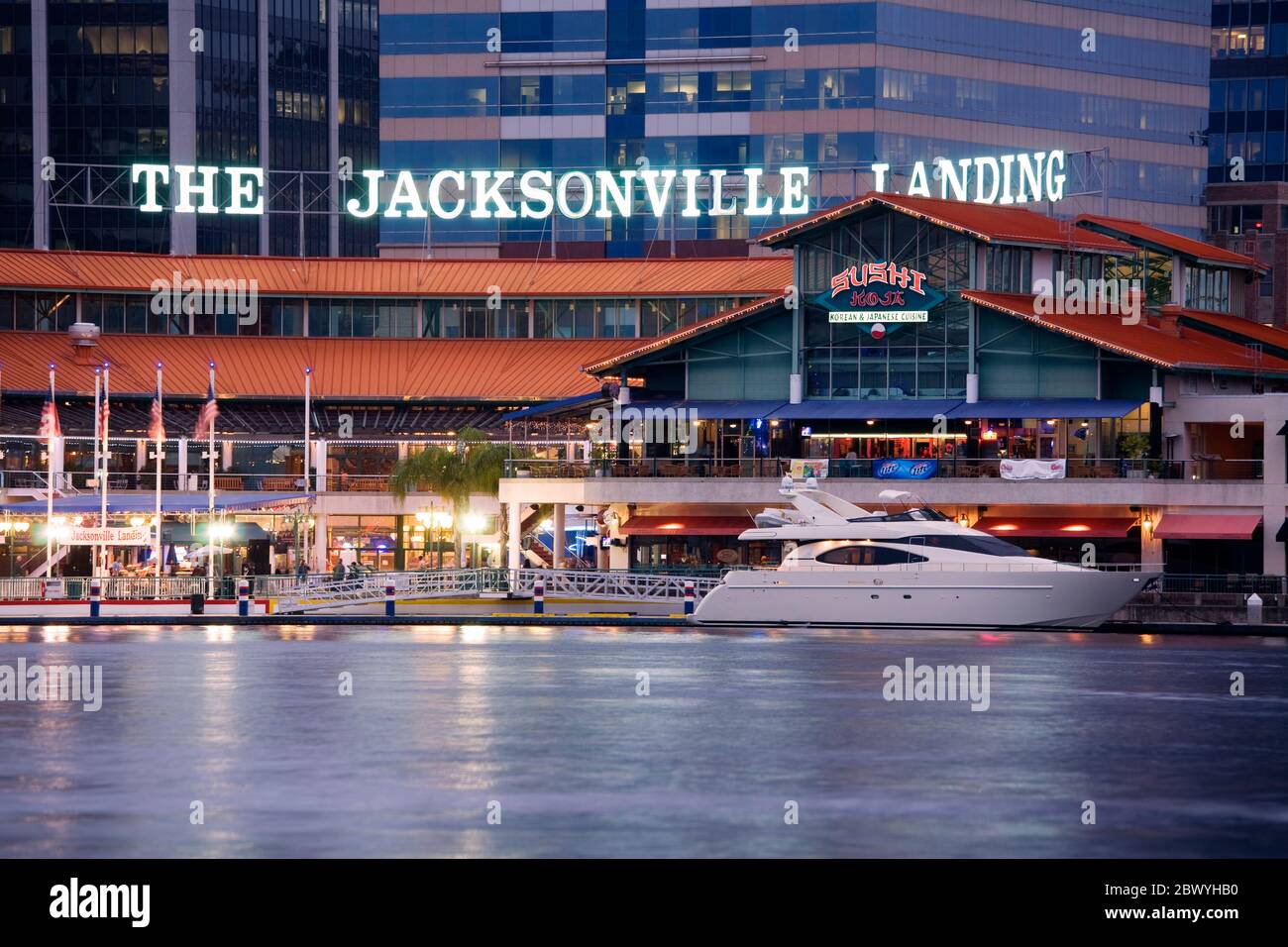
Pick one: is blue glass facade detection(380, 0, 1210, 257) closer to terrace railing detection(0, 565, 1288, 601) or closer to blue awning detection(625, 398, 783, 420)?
blue awning detection(625, 398, 783, 420)

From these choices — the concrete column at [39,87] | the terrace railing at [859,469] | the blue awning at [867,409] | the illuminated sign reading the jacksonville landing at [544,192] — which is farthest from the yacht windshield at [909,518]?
the concrete column at [39,87]

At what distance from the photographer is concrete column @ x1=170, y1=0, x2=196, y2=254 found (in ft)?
586

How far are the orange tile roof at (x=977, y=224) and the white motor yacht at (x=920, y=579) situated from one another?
62.3 feet

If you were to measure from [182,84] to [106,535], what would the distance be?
108479mm

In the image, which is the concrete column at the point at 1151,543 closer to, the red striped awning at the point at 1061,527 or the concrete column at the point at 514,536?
the red striped awning at the point at 1061,527

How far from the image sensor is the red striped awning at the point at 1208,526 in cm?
7588

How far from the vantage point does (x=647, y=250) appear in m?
129

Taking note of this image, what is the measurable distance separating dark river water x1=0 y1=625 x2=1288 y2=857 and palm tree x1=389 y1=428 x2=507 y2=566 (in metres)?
25.7

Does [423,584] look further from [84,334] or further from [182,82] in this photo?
[182,82]

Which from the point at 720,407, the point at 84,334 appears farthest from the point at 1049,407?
the point at 84,334

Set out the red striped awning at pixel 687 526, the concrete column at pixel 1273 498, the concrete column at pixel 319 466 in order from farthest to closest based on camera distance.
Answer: the concrete column at pixel 319 466 → the red striped awning at pixel 687 526 → the concrete column at pixel 1273 498

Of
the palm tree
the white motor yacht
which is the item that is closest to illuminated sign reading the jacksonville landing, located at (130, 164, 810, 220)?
the palm tree

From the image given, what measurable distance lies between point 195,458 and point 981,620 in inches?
1923

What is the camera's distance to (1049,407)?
81.3 m
